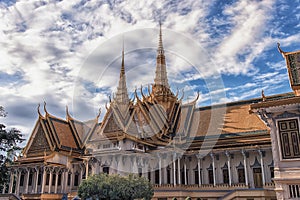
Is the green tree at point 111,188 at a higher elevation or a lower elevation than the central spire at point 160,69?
lower

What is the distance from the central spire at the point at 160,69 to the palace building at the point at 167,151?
3.44m

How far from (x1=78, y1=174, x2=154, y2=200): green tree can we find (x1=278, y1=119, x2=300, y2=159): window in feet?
27.8

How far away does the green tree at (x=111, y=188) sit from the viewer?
17016mm

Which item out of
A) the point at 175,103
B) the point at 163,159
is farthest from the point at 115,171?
the point at 175,103

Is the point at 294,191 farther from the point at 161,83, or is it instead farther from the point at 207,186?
the point at 161,83

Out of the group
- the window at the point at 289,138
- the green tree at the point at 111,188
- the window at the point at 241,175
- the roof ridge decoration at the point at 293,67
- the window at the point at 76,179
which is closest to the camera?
the window at the point at 289,138

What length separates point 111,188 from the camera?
1709cm

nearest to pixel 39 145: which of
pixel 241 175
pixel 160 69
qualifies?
pixel 160 69

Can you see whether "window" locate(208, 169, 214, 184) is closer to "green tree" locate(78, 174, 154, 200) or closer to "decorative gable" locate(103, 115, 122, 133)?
"decorative gable" locate(103, 115, 122, 133)

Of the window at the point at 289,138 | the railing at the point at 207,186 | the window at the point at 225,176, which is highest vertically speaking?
the window at the point at 289,138

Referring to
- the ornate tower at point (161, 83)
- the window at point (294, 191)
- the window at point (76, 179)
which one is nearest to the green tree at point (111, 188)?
the window at point (294, 191)

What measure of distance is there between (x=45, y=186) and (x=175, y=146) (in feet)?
44.6

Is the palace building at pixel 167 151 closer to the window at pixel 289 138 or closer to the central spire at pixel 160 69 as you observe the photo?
the window at pixel 289 138

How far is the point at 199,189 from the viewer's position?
23672mm
